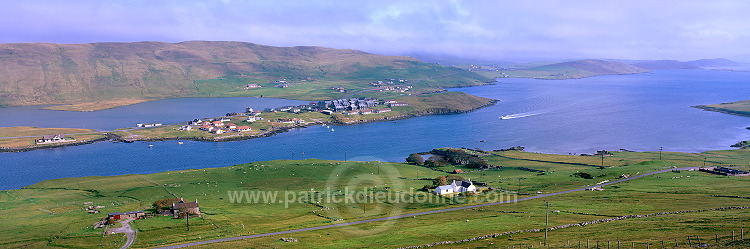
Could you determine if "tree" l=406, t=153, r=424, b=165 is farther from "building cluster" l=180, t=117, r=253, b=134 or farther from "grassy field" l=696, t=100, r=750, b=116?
"grassy field" l=696, t=100, r=750, b=116

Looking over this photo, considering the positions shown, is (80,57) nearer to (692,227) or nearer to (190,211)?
(190,211)

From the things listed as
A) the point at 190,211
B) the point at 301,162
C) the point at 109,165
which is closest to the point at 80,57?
the point at 109,165

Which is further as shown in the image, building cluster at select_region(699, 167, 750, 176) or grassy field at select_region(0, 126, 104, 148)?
grassy field at select_region(0, 126, 104, 148)

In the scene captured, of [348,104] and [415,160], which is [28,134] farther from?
[415,160]

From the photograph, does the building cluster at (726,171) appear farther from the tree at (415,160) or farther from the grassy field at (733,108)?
the grassy field at (733,108)

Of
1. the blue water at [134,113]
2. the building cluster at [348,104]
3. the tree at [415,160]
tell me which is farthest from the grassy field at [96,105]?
the tree at [415,160]

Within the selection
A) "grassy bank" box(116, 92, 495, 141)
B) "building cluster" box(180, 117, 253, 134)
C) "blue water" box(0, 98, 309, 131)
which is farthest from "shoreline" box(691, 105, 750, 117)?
"building cluster" box(180, 117, 253, 134)
